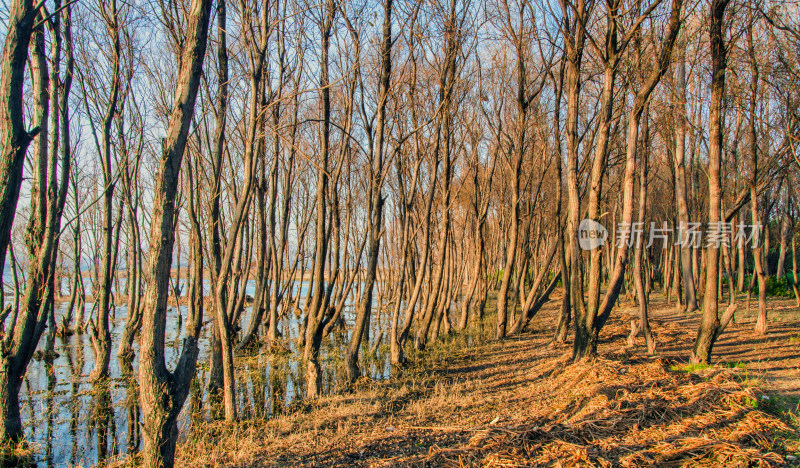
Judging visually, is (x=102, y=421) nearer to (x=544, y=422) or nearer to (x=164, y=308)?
(x=164, y=308)

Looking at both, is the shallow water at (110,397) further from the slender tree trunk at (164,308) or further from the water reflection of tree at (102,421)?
the slender tree trunk at (164,308)

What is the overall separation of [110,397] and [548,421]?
6814mm

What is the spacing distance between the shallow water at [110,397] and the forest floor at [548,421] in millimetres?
951

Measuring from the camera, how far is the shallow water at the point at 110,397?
223 inches

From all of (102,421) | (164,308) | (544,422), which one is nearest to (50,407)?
(102,421)

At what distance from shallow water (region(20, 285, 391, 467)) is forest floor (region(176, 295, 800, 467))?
951mm

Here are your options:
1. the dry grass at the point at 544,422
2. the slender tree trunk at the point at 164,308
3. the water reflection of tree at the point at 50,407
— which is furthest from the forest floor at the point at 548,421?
the water reflection of tree at the point at 50,407

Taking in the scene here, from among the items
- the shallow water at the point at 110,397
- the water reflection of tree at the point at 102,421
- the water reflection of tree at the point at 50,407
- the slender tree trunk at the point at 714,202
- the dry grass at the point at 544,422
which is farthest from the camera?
the slender tree trunk at the point at 714,202

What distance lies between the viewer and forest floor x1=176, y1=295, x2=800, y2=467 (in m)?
3.57

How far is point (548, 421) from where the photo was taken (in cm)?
476

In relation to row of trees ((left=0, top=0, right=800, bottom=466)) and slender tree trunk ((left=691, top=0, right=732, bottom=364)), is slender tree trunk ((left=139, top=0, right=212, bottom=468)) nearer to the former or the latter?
row of trees ((left=0, top=0, right=800, bottom=466))

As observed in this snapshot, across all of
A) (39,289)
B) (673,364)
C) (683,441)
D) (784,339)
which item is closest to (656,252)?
(784,339)

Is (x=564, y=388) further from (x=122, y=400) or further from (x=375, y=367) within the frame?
(x=122, y=400)

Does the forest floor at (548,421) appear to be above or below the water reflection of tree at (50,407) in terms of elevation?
above
